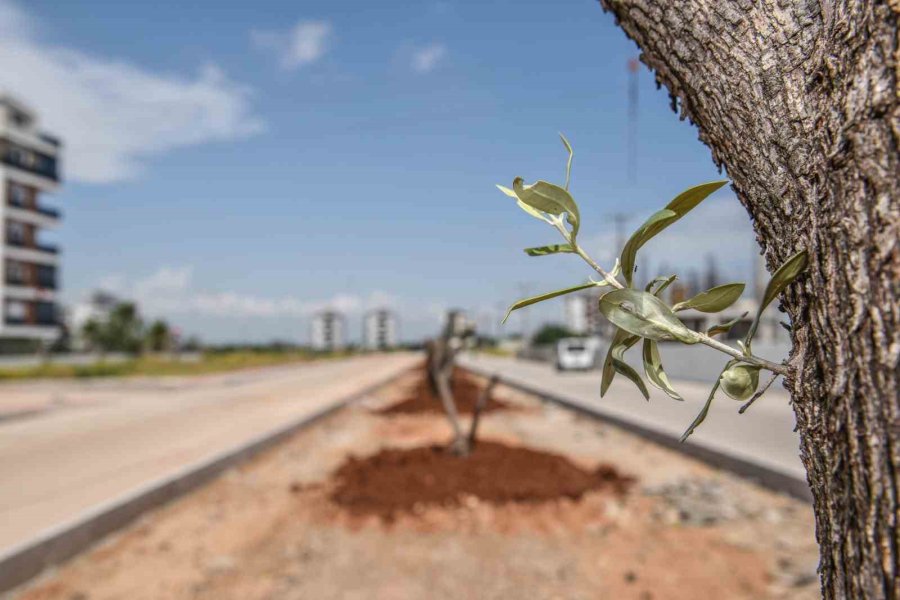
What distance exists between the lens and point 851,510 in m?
0.86

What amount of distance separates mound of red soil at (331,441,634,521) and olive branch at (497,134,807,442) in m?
6.39

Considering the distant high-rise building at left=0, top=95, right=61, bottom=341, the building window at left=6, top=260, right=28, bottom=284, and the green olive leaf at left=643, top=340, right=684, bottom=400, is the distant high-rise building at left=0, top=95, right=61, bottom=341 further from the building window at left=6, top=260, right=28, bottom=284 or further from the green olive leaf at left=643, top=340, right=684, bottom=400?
the green olive leaf at left=643, top=340, right=684, bottom=400

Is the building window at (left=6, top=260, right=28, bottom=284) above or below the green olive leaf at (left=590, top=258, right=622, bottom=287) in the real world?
above

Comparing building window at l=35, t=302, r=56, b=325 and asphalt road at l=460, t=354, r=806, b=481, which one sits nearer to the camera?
asphalt road at l=460, t=354, r=806, b=481

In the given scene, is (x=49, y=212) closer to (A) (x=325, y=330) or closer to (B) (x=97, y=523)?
(B) (x=97, y=523)

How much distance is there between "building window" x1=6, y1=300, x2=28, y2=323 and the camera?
5681cm

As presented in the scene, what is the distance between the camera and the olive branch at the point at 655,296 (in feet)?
3.12

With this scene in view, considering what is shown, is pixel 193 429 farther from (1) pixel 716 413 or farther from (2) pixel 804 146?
(2) pixel 804 146

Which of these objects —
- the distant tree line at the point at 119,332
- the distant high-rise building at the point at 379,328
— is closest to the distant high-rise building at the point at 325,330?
the distant high-rise building at the point at 379,328

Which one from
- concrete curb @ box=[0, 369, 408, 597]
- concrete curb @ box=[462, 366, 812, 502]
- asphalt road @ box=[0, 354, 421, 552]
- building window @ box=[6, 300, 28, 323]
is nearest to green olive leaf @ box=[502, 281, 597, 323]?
concrete curb @ box=[462, 366, 812, 502]

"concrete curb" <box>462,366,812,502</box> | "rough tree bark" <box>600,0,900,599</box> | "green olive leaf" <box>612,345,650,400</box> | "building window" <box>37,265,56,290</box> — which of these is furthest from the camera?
"building window" <box>37,265,56,290</box>

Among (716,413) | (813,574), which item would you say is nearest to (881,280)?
(813,574)

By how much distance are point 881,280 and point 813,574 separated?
545cm

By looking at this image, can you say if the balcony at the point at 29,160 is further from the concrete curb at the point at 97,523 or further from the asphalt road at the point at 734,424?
the concrete curb at the point at 97,523
